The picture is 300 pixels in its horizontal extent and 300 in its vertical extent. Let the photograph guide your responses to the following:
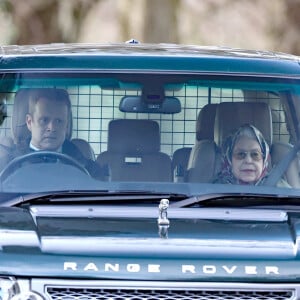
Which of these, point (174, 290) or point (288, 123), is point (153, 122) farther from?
point (174, 290)

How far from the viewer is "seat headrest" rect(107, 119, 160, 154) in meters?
6.33

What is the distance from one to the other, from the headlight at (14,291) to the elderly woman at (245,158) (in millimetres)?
1329

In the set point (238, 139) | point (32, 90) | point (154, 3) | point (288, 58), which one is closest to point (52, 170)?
point (32, 90)

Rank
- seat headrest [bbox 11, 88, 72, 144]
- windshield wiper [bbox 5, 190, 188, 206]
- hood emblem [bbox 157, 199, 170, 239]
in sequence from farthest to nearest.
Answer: seat headrest [bbox 11, 88, 72, 144], windshield wiper [bbox 5, 190, 188, 206], hood emblem [bbox 157, 199, 170, 239]

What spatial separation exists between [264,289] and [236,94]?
4.92ft

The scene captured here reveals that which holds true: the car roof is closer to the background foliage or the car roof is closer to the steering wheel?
the steering wheel

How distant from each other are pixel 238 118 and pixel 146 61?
50 cm

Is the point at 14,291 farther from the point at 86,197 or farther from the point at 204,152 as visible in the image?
the point at 204,152

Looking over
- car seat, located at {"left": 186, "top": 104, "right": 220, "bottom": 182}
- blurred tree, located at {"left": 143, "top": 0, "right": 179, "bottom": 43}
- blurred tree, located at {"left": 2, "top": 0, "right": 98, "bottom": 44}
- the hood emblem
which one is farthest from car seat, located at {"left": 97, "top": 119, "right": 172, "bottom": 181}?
blurred tree, located at {"left": 2, "top": 0, "right": 98, "bottom": 44}

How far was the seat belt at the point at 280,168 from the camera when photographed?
6309 millimetres

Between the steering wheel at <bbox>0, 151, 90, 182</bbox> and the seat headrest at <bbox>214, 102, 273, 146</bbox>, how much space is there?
0.65m

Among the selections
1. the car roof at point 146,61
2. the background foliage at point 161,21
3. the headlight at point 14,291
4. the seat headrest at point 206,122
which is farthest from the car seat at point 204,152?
the background foliage at point 161,21

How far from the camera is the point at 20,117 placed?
21.2 feet

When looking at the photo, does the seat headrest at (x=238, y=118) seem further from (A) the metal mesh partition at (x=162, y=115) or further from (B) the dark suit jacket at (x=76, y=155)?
(B) the dark suit jacket at (x=76, y=155)
